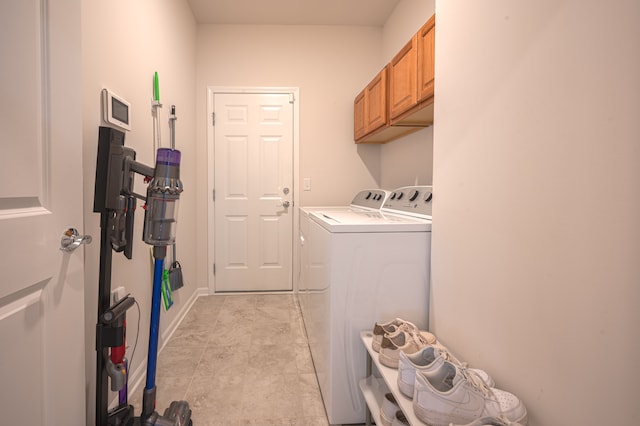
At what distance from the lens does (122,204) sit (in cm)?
108

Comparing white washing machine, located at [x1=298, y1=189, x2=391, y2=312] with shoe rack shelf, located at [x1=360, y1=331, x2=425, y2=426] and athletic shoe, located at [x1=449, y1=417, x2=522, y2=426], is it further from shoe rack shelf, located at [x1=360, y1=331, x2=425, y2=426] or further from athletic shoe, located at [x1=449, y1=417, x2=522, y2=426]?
athletic shoe, located at [x1=449, y1=417, x2=522, y2=426]

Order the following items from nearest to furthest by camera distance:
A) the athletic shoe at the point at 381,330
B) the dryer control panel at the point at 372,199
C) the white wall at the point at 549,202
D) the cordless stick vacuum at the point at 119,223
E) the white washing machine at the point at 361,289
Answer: the white wall at the point at 549,202
the cordless stick vacuum at the point at 119,223
the athletic shoe at the point at 381,330
the white washing machine at the point at 361,289
the dryer control panel at the point at 372,199

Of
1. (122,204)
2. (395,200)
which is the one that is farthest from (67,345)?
(395,200)

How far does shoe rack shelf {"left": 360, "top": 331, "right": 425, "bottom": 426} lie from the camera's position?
948 millimetres

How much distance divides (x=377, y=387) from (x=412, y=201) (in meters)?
1.01

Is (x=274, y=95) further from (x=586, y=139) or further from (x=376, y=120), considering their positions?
(x=586, y=139)

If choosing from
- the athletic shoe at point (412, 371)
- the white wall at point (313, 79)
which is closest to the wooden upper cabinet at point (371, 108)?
the white wall at point (313, 79)

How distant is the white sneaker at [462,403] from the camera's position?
2.68 feet

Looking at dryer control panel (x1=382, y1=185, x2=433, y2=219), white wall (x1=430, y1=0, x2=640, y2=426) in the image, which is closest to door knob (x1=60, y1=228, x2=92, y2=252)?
white wall (x1=430, y1=0, x2=640, y2=426)

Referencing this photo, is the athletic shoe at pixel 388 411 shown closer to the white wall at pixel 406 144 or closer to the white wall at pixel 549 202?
the white wall at pixel 549 202

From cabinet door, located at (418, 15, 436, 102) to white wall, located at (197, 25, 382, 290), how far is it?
5.19 ft

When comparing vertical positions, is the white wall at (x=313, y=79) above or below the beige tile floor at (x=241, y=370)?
above

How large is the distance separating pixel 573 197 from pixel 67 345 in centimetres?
124

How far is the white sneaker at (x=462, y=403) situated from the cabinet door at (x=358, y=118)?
232 centimetres
